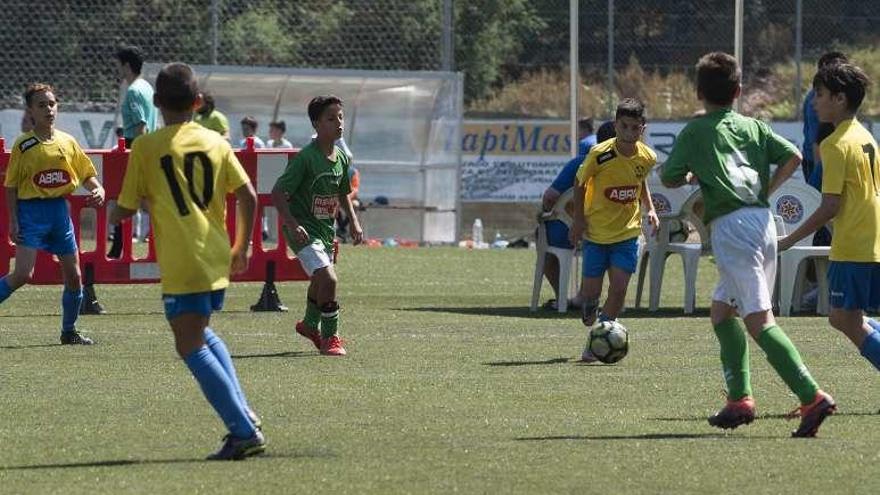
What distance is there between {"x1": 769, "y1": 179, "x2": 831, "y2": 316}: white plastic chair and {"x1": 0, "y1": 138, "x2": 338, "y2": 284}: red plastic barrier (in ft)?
13.7

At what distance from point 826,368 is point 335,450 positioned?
177 inches

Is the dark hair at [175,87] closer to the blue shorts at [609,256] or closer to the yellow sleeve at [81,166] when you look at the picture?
the blue shorts at [609,256]

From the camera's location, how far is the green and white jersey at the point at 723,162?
341 inches

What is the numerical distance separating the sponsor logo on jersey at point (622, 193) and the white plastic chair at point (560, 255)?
122 inches

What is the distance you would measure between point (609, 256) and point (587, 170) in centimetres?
61

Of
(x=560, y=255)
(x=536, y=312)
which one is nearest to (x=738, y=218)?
(x=560, y=255)

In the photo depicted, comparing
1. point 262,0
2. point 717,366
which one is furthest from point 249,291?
point 262,0

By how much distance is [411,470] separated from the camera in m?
7.62

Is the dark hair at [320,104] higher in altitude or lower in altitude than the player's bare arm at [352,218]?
higher

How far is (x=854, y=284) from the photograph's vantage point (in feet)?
30.1

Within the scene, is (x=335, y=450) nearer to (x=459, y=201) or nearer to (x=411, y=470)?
(x=411, y=470)

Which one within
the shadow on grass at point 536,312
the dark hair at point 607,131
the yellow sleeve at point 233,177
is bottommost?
the shadow on grass at point 536,312

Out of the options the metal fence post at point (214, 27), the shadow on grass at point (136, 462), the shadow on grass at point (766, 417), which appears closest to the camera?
the shadow on grass at point (136, 462)

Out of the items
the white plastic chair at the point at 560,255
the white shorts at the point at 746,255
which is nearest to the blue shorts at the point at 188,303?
the white shorts at the point at 746,255
